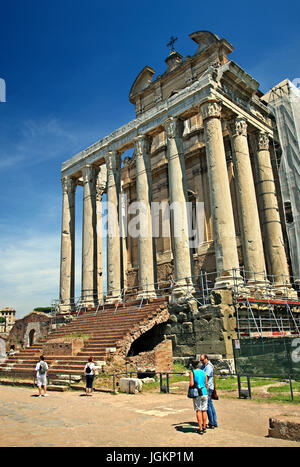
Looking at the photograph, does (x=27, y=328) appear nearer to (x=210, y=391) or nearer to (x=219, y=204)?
(x=219, y=204)

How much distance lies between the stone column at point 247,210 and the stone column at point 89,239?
1074 cm

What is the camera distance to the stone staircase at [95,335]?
16344mm

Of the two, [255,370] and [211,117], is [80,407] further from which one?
[211,117]

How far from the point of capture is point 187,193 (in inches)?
1056

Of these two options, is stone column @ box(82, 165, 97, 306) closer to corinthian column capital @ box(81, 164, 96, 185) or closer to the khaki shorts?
corinthian column capital @ box(81, 164, 96, 185)

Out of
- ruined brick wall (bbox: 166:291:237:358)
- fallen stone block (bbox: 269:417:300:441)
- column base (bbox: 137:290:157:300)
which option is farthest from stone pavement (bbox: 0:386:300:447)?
column base (bbox: 137:290:157:300)

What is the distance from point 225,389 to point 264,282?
28.1 feet

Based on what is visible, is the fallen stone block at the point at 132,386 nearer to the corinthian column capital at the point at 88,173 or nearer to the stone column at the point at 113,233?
the stone column at the point at 113,233

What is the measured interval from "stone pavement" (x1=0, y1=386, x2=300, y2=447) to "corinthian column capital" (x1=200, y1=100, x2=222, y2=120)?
1477cm

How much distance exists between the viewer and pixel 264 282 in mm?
20141

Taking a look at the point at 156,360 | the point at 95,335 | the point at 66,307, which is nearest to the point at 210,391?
the point at 156,360
